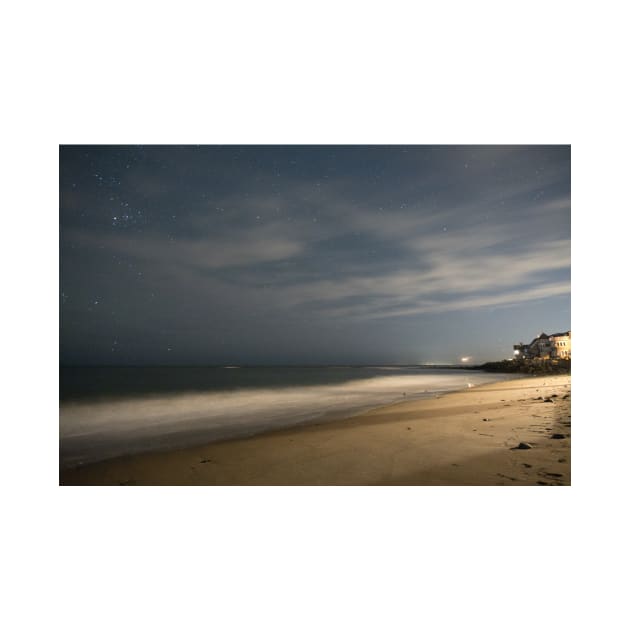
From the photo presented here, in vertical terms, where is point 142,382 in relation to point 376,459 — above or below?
below

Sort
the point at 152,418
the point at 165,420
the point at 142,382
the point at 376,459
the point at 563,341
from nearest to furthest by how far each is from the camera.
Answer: the point at 376,459
the point at 563,341
the point at 165,420
the point at 152,418
the point at 142,382

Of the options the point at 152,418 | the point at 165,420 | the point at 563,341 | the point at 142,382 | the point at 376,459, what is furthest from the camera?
the point at 142,382

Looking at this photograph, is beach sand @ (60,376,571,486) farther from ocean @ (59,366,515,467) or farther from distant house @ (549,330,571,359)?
distant house @ (549,330,571,359)

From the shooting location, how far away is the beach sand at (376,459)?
281 cm

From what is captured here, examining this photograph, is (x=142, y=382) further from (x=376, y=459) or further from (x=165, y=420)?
(x=376, y=459)

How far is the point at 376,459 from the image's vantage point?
3.12m

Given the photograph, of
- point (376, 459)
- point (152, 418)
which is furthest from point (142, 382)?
point (376, 459)

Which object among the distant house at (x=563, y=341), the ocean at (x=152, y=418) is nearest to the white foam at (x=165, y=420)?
the ocean at (x=152, y=418)

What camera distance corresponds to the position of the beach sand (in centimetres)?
281

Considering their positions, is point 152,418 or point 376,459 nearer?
point 376,459

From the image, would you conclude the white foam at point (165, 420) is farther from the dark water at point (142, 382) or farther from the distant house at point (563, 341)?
the distant house at point (563, 341)
